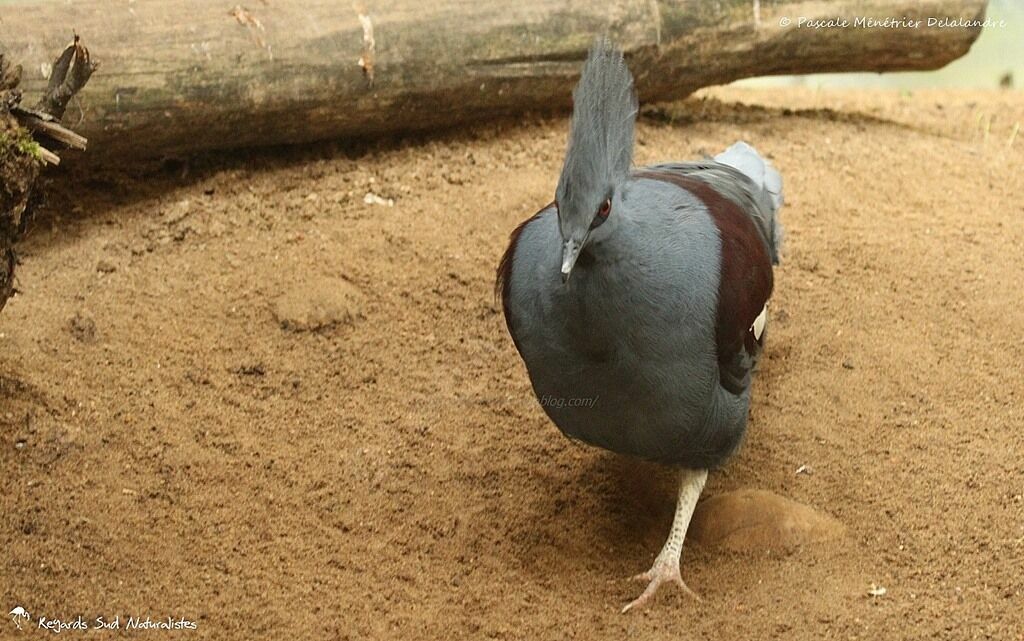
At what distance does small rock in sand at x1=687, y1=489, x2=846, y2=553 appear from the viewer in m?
3.52

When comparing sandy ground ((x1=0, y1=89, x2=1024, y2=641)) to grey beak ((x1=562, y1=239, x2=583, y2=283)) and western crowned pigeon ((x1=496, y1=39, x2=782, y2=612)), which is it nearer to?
western crowned pigeon ((x1=496, y1=39, x2=782, y2=612))

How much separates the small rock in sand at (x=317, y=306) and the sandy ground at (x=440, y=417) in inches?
1.0

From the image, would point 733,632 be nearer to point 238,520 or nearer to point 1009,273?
point 238,520

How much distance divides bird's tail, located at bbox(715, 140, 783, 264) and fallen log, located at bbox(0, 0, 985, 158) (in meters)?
1.16

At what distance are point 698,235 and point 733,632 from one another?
118 cm

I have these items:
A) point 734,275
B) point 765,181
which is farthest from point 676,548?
point 765,181

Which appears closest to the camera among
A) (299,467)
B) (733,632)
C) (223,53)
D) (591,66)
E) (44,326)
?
(591,66)

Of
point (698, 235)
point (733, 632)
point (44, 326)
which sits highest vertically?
point (698, 235)

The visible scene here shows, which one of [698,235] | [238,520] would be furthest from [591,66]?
[238,520]

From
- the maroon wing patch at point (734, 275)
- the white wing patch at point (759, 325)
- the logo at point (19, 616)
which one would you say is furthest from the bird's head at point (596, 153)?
the logo at point (19, 616)

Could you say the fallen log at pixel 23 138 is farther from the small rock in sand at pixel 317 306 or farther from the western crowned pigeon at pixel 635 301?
the western crowned pigeon at pixel 635 301

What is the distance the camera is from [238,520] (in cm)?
356

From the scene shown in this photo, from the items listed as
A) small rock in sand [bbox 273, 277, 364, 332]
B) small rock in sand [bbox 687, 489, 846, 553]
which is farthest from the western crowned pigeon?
small rock in sand [bbox 273, 277, 364, 332]

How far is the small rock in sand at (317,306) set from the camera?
4.43 metres
